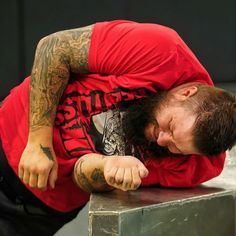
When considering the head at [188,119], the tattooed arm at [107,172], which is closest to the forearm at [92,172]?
the tattooed arm at [107,172]

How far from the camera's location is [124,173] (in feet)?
2.55

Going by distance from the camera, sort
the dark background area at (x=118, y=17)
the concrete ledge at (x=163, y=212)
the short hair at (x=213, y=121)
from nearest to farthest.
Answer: the concrete ledge at (x=163, y=212), the short hair at (x=213, y=121), the dark background area at (x=118, y=17)

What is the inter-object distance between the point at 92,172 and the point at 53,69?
216mm

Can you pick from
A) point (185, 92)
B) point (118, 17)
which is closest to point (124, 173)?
point (185, 92)

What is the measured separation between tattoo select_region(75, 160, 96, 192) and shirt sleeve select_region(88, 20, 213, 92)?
17 cm

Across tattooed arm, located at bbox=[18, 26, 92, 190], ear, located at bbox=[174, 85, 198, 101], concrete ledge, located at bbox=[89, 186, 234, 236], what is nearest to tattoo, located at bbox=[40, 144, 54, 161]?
tattooed arm, located at bbox=[18, 26, 92, 190]

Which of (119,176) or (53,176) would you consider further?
(53,176)

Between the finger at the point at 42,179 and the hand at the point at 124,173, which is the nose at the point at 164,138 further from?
the finger at the point at 42,179

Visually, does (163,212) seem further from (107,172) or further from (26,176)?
(26,176)

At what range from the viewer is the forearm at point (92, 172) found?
880 millimetres

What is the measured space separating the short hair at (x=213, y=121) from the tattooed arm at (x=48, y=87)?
0.24m

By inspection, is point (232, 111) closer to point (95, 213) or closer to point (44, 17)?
point (95, 213)

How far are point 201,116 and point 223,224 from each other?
8.1 inches

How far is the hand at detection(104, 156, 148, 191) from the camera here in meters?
0.77
